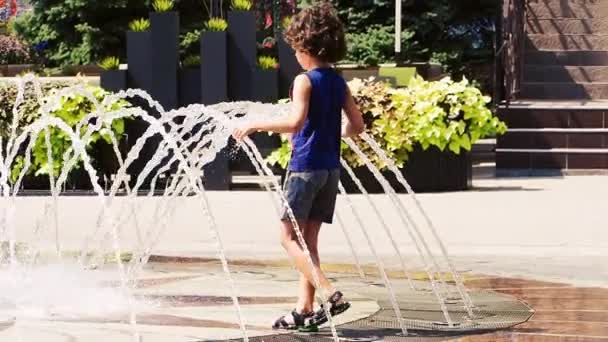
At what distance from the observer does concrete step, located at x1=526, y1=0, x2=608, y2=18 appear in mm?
25641

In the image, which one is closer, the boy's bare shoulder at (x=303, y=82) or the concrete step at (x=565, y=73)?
the boy's bare shoulder at (x=303, y=82)

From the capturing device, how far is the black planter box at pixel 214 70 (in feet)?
58.2

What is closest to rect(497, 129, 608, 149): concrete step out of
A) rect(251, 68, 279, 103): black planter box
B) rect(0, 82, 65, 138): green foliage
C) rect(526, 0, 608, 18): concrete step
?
rect(251, 68, 279, 103): black planter box

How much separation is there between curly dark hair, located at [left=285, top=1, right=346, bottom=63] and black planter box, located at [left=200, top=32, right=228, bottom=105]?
1068 centimetres

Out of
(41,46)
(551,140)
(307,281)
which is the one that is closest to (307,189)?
(307,281)

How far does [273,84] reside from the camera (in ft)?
58.3

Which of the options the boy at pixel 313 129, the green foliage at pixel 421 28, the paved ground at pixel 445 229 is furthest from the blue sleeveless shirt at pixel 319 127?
the green foliage at pixel 421 28

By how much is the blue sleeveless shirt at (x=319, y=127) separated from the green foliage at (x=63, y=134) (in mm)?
9680

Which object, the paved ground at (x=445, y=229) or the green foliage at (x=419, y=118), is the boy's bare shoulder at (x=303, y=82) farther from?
the green foliage at (x=419, y=118)

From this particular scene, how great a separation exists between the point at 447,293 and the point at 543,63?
16309 mm

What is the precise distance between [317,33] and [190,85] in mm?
11184

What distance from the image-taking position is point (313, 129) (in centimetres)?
704

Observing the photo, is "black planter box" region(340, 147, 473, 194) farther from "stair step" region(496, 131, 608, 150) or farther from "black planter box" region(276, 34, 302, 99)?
"stair step" region(496, 131, 608, 150)

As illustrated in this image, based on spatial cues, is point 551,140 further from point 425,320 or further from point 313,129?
point 313,129
